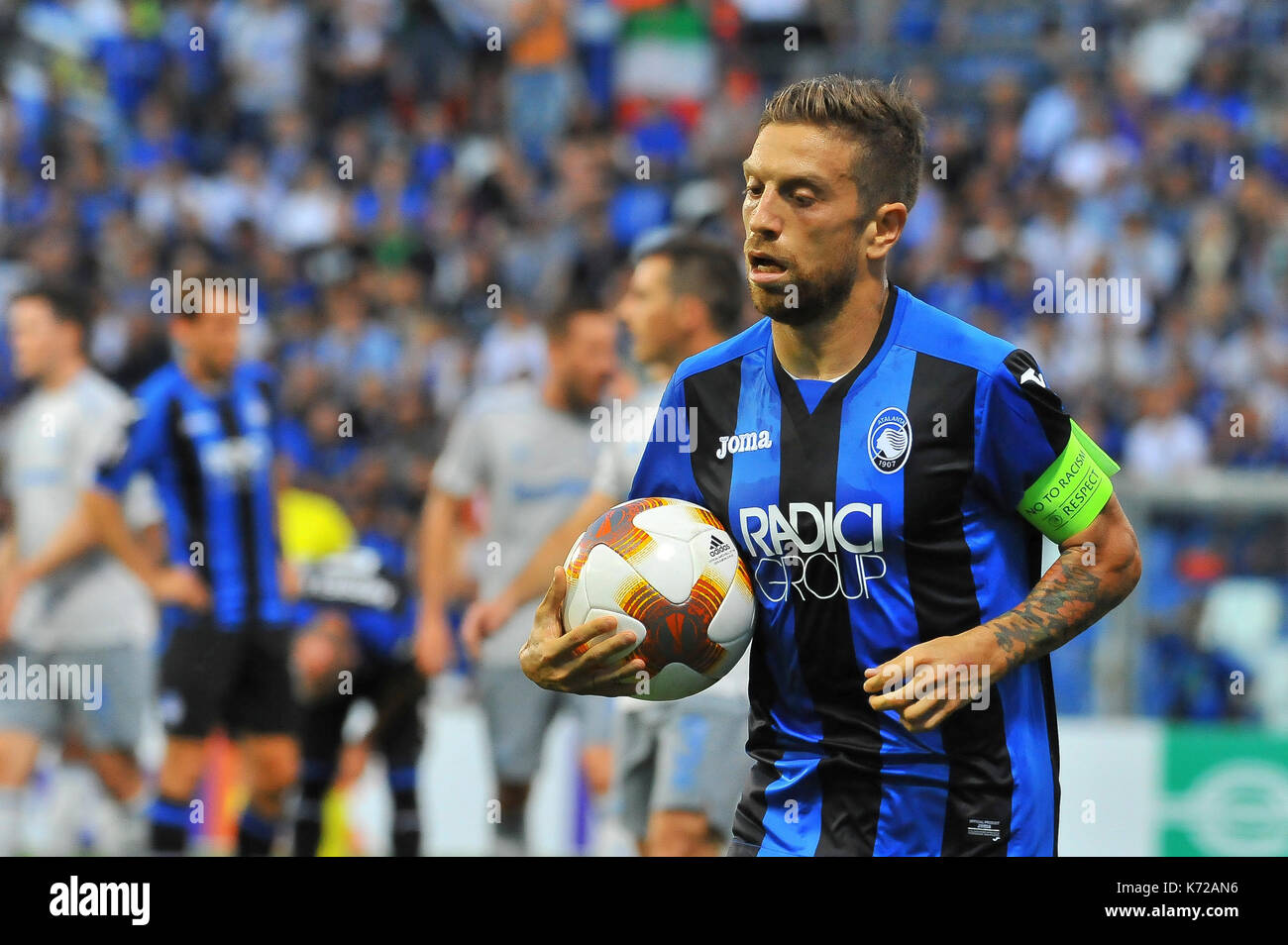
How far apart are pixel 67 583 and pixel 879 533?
19.1 ft

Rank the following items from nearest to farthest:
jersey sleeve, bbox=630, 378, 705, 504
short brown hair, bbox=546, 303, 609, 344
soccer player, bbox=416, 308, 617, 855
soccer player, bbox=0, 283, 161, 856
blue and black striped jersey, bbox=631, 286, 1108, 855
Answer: blue and black striped jersey, bbox=631, 286, 1108, 855, jersey sleeve, bbox=630, 378, 705, 504, short brown hair, bbox=546, 303, 609, 344, soccer player, bbox=416, 308, 617, 855, soccer player, bbox=0, 283, 161, 856

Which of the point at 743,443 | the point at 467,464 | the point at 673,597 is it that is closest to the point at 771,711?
the point at 673,597

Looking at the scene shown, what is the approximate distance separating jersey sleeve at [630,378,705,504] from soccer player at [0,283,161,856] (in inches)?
196

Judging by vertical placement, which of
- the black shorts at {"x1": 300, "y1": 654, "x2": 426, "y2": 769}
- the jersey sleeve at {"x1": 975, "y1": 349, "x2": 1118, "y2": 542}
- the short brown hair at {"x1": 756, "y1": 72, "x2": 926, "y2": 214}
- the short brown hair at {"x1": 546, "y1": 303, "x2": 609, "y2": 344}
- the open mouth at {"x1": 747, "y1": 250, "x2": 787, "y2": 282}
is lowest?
the black shorts at {"x1": 300, "y1": 654, "x2": 426, "y2": 769}

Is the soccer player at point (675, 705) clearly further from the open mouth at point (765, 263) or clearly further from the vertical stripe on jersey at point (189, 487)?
the vertical stripe on jersey at point (189, 487)

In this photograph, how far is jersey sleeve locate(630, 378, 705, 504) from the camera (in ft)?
12.1

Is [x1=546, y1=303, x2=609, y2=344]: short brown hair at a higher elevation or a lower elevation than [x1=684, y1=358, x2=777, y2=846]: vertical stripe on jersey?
higher

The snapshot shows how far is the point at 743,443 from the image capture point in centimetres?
357

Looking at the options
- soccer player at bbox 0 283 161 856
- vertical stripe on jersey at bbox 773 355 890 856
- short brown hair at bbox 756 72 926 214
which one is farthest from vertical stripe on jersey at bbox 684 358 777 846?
soccer player at bbox 0 283 161 856

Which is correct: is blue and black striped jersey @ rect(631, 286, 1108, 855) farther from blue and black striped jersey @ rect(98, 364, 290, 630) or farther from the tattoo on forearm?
blue and black striped jersey @ rect(98, 364, 290, 630)

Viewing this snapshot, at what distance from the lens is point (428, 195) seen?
1434 centimetres

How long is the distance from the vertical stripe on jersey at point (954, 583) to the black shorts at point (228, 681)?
4717 millimetres
